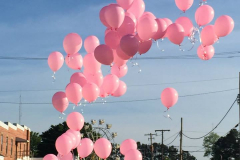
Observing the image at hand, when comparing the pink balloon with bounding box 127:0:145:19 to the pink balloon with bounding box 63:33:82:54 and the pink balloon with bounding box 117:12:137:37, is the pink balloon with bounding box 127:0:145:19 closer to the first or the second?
the pink balloon with bounding box 117:12:137:37

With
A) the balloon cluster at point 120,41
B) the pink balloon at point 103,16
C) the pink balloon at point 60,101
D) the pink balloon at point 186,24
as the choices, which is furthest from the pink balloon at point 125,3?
the pink balloon at point 60,101

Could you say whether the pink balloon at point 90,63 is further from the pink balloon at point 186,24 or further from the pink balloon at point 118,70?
the pink balloon at point 186,24

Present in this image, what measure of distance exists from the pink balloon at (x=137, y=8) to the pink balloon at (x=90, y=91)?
5.89 feet

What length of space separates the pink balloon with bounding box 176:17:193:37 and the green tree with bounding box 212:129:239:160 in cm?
7648

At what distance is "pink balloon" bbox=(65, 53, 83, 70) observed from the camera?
11.3 metres

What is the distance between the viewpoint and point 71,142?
1121 cm

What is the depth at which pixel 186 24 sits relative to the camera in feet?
33.5

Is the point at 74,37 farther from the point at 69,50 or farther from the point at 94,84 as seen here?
the point at 94,84

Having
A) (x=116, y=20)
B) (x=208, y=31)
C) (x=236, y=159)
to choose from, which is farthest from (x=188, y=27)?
(x=236, y=159)

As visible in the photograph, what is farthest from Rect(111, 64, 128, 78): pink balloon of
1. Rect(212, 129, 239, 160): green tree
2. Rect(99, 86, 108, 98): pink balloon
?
Rect(212, 129, 239, 160): green tree

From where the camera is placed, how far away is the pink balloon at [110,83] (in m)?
11.0

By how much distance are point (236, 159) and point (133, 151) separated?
7613 centimetres

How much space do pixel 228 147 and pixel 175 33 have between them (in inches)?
3077

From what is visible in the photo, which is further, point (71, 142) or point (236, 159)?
point (236, 159)
